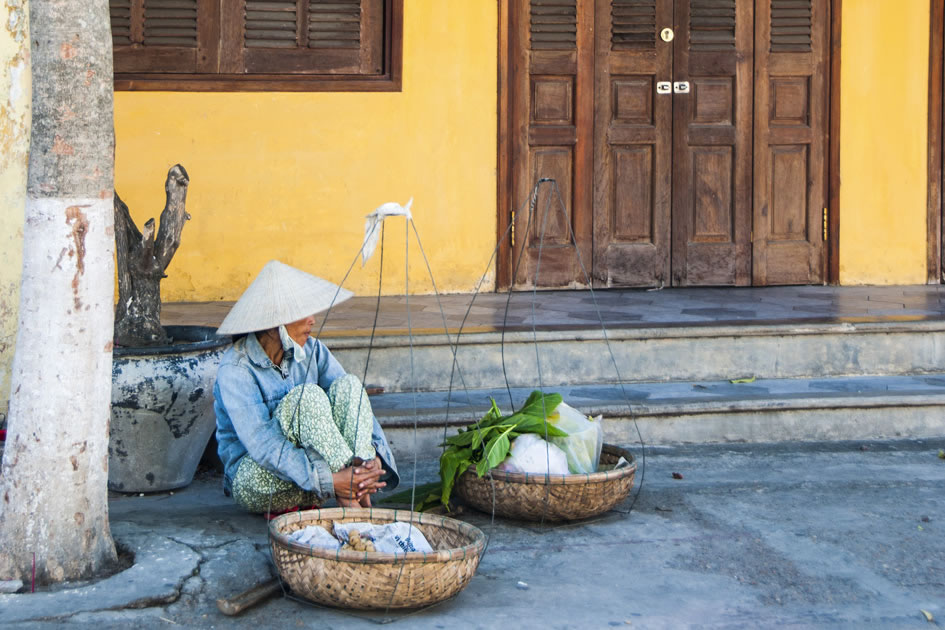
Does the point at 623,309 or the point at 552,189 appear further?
the point at 552,189

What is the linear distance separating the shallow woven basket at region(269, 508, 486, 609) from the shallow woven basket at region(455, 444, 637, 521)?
652 millimetres

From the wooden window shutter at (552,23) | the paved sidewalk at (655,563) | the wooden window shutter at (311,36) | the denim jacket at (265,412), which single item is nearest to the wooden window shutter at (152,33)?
the wooden window shutter at (311,36)

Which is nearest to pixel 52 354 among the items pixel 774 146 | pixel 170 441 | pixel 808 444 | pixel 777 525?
pixel 170 441

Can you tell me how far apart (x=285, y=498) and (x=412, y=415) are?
110 centimetres

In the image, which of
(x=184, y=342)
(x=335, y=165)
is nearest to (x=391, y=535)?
(x=184, y=342)

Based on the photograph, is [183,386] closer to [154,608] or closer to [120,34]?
[154,608]

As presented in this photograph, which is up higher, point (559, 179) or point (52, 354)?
point (559, 179)

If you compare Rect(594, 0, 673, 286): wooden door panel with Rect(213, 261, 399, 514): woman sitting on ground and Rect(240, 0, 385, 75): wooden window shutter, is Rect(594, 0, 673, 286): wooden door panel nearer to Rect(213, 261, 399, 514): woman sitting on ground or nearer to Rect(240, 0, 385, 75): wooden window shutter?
Rect(240, 0, 385, 75): wooden window shutter

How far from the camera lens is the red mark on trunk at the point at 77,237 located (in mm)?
3518

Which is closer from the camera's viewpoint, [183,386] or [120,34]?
[183,386]

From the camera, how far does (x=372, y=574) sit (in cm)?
323

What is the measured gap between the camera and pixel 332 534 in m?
3.73

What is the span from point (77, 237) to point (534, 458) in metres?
1.76

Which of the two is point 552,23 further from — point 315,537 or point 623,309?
point 315,537
